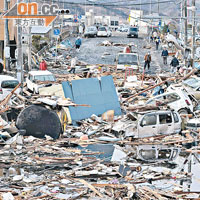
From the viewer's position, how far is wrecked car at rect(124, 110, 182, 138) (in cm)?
2228

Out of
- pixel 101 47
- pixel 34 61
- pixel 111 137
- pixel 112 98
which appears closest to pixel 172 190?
pixel 111 137

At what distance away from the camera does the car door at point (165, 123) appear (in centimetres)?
2261

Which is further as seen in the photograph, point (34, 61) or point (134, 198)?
point (34, 61)

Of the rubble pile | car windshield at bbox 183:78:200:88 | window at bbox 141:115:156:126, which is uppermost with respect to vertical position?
car windshield at bbox 183:78:200:88

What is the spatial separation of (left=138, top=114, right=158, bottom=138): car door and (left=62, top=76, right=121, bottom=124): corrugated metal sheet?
4.05m

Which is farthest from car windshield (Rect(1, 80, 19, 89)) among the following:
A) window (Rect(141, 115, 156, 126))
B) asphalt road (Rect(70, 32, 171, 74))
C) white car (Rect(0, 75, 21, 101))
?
asphalt road (Rect(70, 32, 171, 74))

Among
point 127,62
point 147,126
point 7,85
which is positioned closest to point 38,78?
point 7,85

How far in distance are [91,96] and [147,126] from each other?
5.02m

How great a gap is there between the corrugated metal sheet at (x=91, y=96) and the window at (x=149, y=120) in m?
4.04

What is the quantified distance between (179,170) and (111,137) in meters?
5.40

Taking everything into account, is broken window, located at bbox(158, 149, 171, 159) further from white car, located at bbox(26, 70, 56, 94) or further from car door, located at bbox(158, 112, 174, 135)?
white car, located at bbox(26, 70, 56, 94)

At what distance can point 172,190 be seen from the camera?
15.5 m

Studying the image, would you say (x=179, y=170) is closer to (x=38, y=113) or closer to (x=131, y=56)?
(x=38, y=113)

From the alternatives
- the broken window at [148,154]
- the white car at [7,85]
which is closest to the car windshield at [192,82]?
the white car at [7,85]
